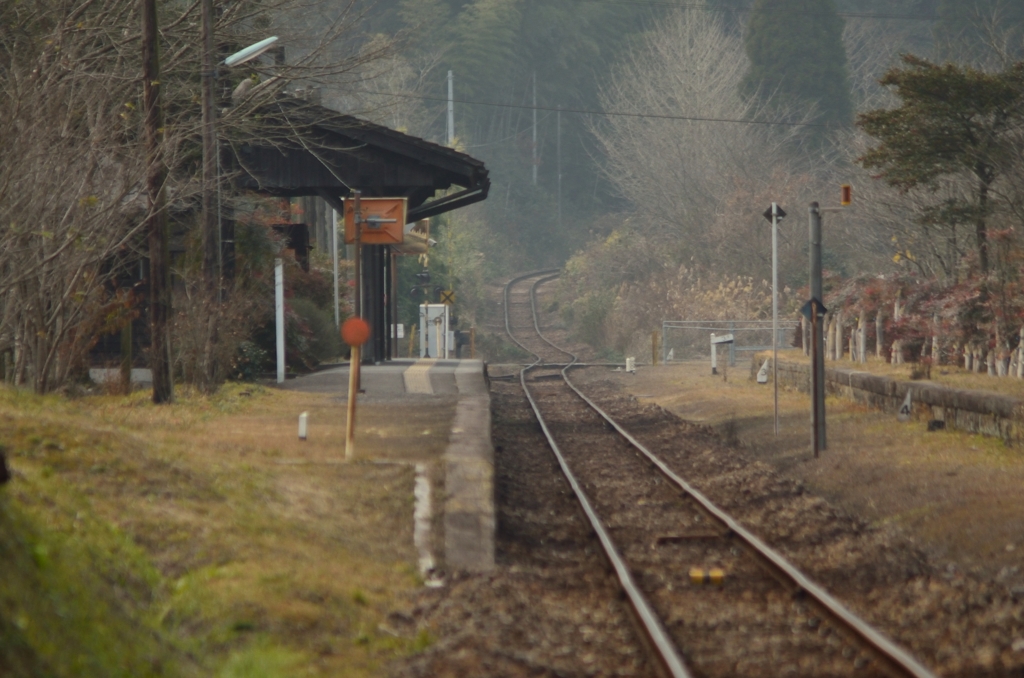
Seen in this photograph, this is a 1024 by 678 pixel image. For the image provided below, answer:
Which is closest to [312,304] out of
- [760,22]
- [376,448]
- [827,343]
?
[827,343]

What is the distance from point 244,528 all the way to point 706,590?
317 cm

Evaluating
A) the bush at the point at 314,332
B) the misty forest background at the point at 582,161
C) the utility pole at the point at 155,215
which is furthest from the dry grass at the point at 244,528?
the bush at the point at 314,332

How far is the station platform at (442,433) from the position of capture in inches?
364

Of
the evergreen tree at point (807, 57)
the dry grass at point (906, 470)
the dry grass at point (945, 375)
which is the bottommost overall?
the dry grass at point (906, 470)

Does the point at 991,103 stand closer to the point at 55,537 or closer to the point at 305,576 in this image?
the point at 305,576

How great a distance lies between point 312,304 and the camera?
26234 mm

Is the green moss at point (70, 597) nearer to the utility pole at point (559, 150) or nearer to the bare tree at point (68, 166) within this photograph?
the bare tree at point (68, 166)

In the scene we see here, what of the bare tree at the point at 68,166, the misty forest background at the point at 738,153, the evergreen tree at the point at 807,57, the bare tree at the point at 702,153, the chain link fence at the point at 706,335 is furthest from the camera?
the evergreen tree at the point at 807,57

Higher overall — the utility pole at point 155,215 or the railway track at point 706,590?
the utility pole at point 155,215

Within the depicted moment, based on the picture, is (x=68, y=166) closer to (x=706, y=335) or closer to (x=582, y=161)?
(x=706, y=335)

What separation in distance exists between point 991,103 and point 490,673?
15.9m

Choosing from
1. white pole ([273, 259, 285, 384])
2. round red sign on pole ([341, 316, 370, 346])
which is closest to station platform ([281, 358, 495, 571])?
white pole ([273, 259, 285, 384])

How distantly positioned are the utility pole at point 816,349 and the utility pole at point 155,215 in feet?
26.5

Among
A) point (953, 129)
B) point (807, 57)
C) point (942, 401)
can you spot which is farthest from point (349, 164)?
point (807, 57)
